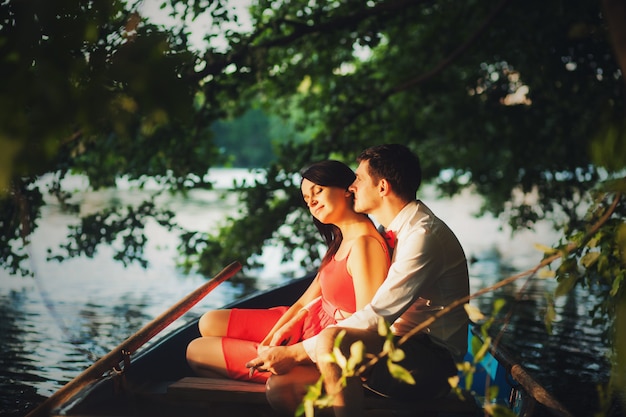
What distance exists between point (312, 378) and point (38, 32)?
1701mm

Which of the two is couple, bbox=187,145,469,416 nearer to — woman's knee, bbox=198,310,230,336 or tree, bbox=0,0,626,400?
woman's knee, bbox=198,310,230,336

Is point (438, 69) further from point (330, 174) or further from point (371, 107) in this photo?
point (330, 174)

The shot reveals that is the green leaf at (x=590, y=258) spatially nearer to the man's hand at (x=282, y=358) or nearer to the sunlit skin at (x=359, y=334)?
the sunlit skin at (x=359, y=334)

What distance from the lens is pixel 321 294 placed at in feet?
11.4

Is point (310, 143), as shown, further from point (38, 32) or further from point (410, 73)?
point (38, 32)

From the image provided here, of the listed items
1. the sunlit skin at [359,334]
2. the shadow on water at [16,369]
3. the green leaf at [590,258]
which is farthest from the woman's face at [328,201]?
the shadow on water at [16,369]

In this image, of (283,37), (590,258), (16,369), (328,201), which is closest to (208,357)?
(328,201)

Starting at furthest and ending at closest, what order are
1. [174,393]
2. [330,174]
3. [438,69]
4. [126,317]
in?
[126,317] < [438,69] < [330,174] < [174,393]

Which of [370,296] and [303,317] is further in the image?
[303,317]

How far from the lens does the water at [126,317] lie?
18.3 ft

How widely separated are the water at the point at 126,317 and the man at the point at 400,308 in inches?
36.4

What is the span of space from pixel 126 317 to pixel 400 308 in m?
6.08

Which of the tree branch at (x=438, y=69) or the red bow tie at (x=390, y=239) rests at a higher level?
the tree branch at (x=438, y=69)

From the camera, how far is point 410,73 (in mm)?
10180
